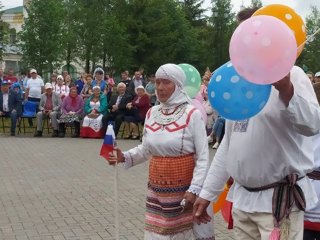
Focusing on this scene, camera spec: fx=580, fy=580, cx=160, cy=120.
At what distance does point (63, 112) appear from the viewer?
56.6 ft

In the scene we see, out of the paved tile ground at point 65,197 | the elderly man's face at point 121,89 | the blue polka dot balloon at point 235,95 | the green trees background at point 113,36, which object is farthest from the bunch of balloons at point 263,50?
the green trees background at point 113,36

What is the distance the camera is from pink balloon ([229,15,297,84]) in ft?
8.50

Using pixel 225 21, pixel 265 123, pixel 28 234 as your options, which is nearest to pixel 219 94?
pixel 265 123

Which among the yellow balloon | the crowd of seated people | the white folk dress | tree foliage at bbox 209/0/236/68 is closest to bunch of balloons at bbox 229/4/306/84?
the yellow balloon

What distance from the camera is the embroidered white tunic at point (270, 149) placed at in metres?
2.85

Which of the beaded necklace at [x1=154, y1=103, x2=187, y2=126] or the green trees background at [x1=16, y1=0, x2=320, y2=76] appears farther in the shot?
the green trees background at [x1=16, y1=0, x2=320, y2=76]

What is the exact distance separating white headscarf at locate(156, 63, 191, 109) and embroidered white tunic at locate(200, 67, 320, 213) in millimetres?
1217

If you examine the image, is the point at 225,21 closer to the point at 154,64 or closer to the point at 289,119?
the point at 154,64

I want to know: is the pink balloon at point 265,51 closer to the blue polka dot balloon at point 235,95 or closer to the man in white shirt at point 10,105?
the blue polka dot balloon at point 235,95

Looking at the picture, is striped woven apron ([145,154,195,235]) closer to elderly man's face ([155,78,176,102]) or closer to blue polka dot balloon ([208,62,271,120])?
elderly man's face ([155,78,176,102])

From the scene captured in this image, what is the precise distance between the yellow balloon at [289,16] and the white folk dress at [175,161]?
50.2 inches

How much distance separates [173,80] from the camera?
4.43 meters

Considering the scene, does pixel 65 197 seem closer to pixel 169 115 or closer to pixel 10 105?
pixel 169 115

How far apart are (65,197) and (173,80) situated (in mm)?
4389
